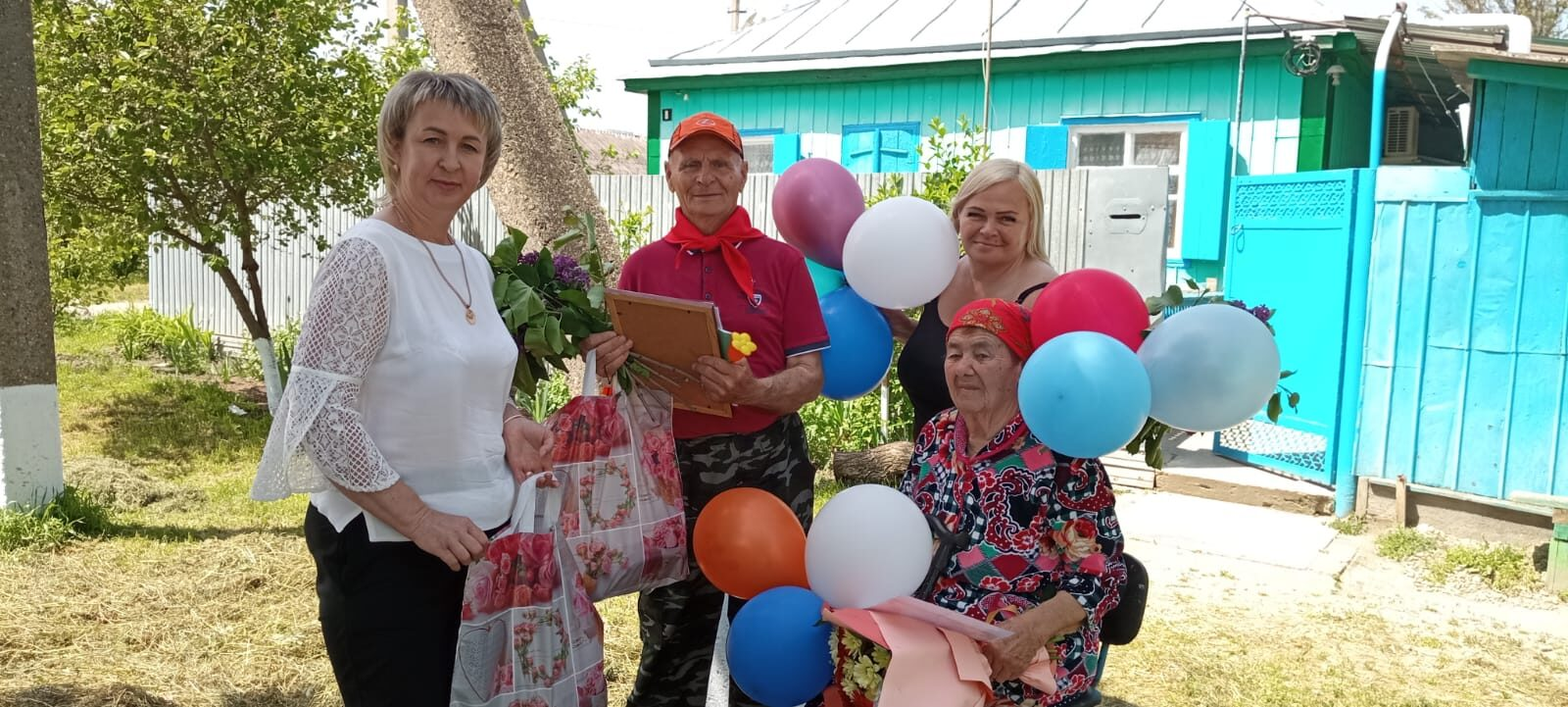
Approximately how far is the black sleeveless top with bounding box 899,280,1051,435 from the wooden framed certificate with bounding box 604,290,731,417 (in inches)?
23.7

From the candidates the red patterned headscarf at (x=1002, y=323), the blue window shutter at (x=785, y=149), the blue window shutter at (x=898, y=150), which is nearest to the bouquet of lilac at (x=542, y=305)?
the red patterned headscarf at (x=1002, y=323)

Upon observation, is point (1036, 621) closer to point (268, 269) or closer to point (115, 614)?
point (115, 614)

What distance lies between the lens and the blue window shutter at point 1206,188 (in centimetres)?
835

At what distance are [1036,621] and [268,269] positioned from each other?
35.7 feet

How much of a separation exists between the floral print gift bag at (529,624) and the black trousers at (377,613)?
0.22 feet

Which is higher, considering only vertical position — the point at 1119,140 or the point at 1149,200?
the point at 1119,140

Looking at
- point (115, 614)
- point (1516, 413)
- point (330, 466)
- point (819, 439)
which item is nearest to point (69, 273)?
point (115, 614)

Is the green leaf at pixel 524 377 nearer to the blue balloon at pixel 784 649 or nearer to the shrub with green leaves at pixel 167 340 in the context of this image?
the blue balloon at pixel 784 649

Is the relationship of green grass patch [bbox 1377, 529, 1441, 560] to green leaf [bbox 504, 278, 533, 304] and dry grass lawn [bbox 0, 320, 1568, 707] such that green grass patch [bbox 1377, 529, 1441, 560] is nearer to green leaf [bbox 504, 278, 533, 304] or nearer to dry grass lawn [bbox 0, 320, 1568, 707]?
dry grass lawn [bbox 0, 320, 1568, 707]

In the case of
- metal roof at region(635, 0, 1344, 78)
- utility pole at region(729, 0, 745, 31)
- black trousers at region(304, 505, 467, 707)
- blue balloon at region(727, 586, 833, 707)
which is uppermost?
utility pole at region(729, 0, 745, 31)

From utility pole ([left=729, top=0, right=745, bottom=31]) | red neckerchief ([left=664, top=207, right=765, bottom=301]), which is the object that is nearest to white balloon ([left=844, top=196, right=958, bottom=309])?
red neckerchief ([left=664, top=207, right=765, bottom=301])

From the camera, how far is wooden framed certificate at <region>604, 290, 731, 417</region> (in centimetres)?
246

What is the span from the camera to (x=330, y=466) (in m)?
1.84

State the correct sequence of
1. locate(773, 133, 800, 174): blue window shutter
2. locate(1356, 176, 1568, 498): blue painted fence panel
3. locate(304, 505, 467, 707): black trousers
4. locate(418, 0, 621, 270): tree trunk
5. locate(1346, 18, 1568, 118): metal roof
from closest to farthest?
locate(304, 505, 467, 707): black trousers < locate(418, 0, 621, 270): tree trunk < locate(1346, 18, 1568, 118): metal roof < locate(1356, 176, 1568, 498): blue painted fence panel < locate(773, 133, 800, 174): blue window shutter
